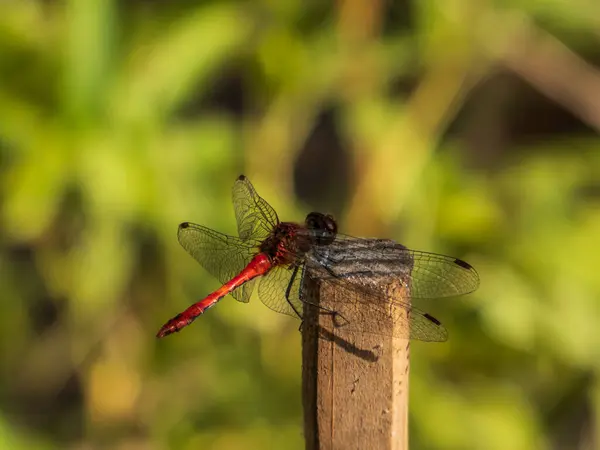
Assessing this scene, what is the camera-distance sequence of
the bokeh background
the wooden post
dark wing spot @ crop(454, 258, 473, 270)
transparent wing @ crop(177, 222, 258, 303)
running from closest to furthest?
the wooden post → dark wing spot @ crop(454, 258, 473, 270) → transparent wing @ crop(177, 222, 258, 303) → the bokeh background

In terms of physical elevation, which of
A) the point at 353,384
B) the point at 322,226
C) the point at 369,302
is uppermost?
the point at 322,226

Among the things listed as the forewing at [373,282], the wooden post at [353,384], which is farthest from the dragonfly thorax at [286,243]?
the wooden post at [353,384]

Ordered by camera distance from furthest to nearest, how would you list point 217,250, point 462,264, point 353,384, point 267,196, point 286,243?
point 267,196
point 217,250
point 286,243
point 462,264
point 353,384

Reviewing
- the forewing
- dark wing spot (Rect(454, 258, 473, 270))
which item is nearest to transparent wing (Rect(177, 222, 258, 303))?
dark wing spot (Rect(454, 258, 473, 270))

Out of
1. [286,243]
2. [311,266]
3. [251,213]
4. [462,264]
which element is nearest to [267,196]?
[251,213]

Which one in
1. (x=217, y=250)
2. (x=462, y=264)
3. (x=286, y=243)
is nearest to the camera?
(x=462, y=264)

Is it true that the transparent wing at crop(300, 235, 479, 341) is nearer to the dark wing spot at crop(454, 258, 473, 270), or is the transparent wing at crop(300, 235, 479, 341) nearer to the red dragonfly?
the red dragonfly

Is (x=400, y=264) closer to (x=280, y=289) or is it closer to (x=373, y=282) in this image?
(x=373, y=282)
